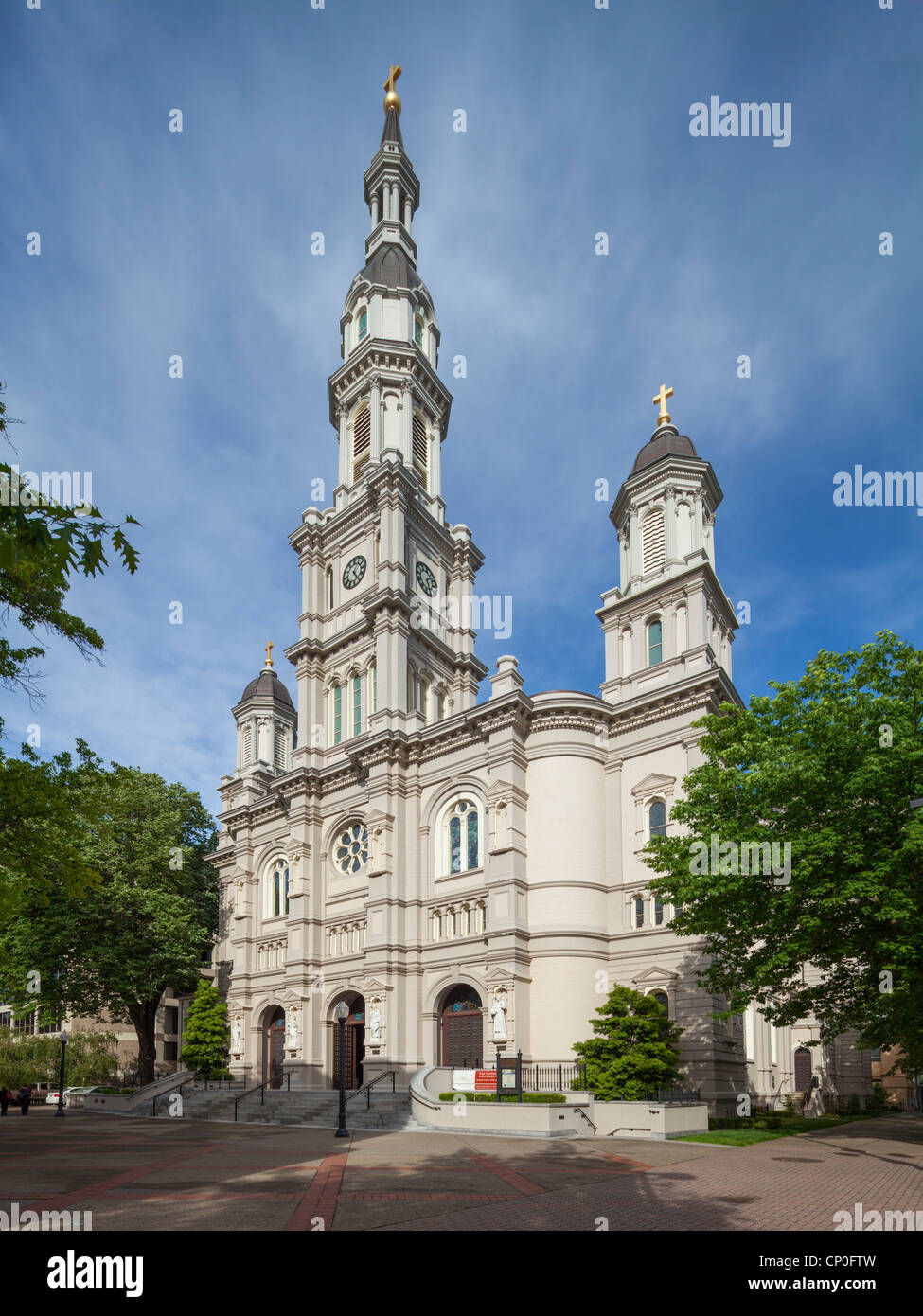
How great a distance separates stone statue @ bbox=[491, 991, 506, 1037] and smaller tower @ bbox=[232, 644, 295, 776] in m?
31.4

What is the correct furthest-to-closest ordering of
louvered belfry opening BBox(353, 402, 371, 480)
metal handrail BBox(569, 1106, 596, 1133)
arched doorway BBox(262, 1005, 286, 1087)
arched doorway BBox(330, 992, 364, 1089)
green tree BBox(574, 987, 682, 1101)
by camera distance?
louvered belfry opening BBox(353, 402, 371, 480) → arched doorway BBox(262, 1005, 286, 1087) → arched doorway BBox(330, 992, 364, 1089) → green tree BBox(574, 987, 682, 1101) → metal handrail BBox(569, 1106, 596, 1133)

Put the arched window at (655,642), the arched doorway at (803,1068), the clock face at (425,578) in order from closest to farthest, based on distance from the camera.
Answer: the arched window at (655,642) < the arched doorway at (803,1068) < the clock face at (425,578)

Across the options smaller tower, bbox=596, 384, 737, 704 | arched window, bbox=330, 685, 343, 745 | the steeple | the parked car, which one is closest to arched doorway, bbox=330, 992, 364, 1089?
arched window, bbox=330, 685, 343, 745

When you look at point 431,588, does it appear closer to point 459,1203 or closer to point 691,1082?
point 691,1082

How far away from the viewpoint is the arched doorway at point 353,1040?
39875 mm

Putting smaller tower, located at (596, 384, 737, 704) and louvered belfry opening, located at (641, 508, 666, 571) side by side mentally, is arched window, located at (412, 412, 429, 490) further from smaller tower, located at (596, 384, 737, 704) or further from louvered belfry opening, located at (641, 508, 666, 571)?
louvered belfry opening, located at (641, 508, 666, 571)

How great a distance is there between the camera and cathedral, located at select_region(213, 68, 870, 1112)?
34.1 metres

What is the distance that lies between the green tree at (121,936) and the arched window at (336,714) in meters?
9.54

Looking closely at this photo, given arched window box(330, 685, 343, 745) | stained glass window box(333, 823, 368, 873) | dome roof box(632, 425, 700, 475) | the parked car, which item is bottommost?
the parked car

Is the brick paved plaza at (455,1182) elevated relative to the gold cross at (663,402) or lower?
lower

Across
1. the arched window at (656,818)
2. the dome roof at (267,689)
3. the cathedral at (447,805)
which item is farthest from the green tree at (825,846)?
the dome roof at (267,689)

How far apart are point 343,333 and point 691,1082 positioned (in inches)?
1852

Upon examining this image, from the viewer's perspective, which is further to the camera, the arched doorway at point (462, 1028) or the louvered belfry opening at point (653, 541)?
the louvered belfry opening at point (653, 541)

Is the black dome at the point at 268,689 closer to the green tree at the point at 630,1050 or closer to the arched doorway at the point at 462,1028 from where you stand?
the arched doorway at the point at 462,1028
